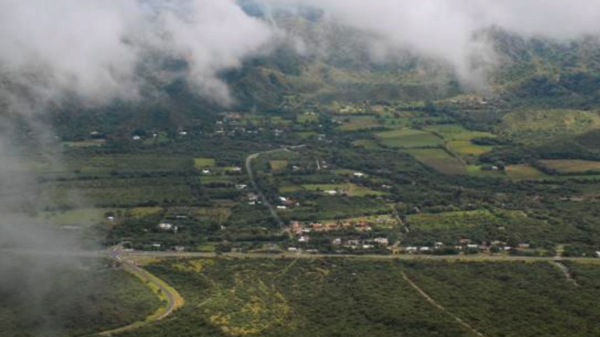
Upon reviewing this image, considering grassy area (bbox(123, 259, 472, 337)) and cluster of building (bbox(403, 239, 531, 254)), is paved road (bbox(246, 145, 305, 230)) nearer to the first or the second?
grassy area (bbox(123, 259, 472, 337))

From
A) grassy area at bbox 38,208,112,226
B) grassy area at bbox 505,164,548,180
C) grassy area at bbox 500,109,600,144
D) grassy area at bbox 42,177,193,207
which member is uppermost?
grassy area at bbox 500,109,600,144

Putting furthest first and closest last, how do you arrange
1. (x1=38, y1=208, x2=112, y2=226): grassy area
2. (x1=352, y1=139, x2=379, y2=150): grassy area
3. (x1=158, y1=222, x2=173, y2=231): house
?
(x1=352, y1=139, x2=379, y2=150): grassy area → (x1=158, y1=222, x2=173, y2=231): house → (x1=38, y1=208, x2=112, y2=226): grassy area

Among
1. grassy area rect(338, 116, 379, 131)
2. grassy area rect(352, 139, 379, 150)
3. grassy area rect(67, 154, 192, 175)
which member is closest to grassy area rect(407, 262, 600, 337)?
grassy area rect(67, 154, 192, 175)

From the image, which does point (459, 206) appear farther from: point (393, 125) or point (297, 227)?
point (393, 125)

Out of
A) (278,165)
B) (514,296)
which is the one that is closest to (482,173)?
(278,165)

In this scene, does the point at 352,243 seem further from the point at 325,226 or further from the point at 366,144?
the point at 366,144
